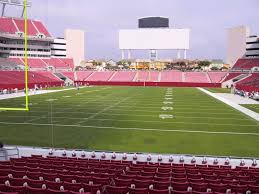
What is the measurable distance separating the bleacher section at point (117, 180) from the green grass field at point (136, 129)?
7205mm

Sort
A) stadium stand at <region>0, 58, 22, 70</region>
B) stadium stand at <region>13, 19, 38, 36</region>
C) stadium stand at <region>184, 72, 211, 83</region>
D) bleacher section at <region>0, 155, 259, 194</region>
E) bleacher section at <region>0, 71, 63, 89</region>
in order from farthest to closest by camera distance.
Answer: stadium stand at <region>13, 19, 38, 36</region> < stadium stand at <region>184, 72, 211, 83</region> < stadium stand at <region>0, 58, 22, 70</region> < bleacher section at <region>0, 71, 63, 89</region> < bleacher section at <region>0, 155, 259, 194</region>

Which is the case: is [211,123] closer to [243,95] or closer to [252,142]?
[252,142]

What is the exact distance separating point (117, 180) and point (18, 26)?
265 feet

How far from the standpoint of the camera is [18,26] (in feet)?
269

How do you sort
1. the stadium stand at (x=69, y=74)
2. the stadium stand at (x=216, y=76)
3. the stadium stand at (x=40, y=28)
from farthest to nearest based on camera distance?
the stadium stand at (x=40, y=28) → the stadium stand at (x=69, y=74) → the stadium stand at (x=216, y=76)

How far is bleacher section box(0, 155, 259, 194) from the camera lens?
6.92m

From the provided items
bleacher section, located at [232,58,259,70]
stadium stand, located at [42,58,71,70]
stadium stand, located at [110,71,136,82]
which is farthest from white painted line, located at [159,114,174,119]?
stadium stand, located at [42,58,71,70]

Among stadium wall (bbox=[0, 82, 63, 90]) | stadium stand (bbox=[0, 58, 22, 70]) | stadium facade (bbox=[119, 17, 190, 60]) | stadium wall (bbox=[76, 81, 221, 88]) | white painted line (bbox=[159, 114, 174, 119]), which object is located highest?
stadium facade (bbox=[119, 17, 190, 60])

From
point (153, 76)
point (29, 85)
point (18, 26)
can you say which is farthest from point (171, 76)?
point (29, 85)

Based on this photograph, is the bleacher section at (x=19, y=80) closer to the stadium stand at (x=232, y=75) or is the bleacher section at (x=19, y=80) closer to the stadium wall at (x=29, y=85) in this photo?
the stadium wall at (x=29, y=85)

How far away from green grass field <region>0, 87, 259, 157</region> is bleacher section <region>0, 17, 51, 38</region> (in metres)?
52.7

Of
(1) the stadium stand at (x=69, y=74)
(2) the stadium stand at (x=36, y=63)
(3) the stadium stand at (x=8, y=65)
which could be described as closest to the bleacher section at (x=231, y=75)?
(1) the stadium stand at (x=69, y=74)

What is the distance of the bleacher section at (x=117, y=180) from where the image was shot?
692 centimetres

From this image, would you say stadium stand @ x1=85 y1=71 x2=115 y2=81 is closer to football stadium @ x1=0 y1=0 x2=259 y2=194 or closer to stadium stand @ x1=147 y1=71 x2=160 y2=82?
stadium stand @ x1=147 y1=71 x2=160 y2=82
